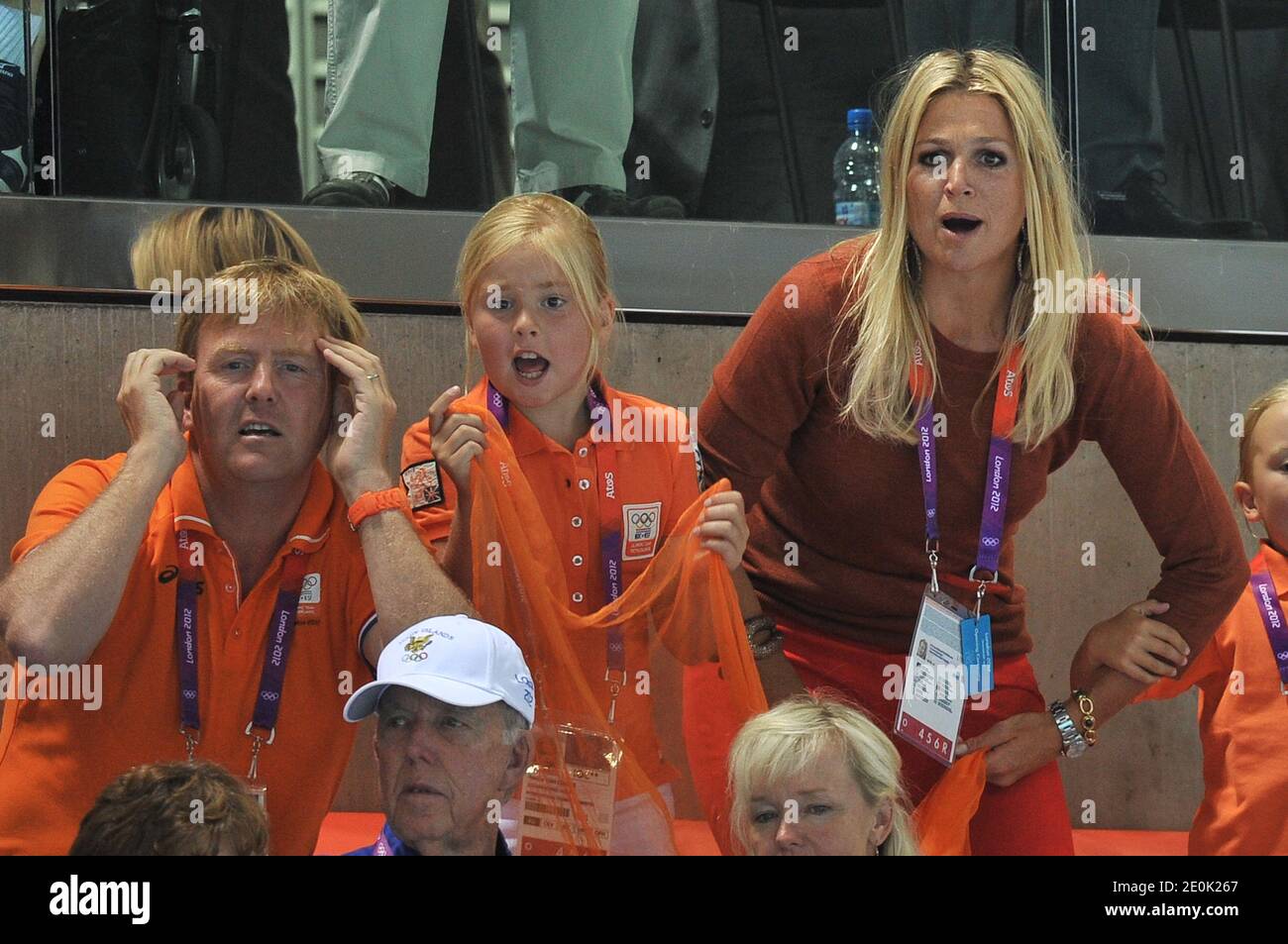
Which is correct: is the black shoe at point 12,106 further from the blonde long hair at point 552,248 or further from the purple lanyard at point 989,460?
the purple lanyard at point 989,460

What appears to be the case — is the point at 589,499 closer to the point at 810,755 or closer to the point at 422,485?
the point at 422,485

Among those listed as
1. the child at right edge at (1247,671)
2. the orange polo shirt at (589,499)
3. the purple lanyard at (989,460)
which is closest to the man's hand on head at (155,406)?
the orange polo shirt at (589,499)

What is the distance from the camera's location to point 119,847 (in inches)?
86.1

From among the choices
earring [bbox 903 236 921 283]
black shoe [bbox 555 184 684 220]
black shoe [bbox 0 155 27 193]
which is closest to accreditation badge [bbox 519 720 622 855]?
earring [bbox 903 236 921 283]

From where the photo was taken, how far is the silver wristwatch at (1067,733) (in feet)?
10.4

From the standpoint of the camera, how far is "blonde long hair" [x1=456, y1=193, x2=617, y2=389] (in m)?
3.05

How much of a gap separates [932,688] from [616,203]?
1.70 metres

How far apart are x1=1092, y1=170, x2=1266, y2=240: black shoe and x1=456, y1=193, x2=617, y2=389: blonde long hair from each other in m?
1.83

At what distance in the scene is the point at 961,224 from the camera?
3.08 metres

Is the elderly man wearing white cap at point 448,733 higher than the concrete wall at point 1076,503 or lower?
lower

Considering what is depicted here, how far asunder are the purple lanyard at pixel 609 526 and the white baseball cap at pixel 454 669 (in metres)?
0.32

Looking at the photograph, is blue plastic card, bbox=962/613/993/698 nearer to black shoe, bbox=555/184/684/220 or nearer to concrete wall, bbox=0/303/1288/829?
concrete wall, bbox=0/303/1288/829

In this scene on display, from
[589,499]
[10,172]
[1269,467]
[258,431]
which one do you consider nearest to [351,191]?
[10,172]
